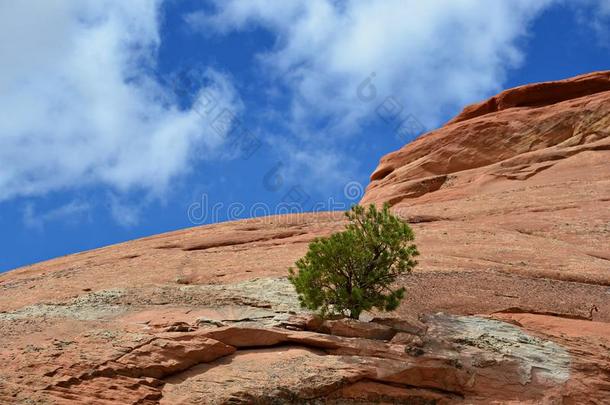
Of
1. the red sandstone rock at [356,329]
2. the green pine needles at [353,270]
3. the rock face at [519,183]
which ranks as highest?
the rock face at [519,183]

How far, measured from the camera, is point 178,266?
23.4 metres

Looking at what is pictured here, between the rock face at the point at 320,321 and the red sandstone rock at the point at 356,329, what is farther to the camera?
the red sandstone rock at the point at 356,329

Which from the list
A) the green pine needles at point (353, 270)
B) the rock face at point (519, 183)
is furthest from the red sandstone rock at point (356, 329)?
the rock face at point (519, 183)

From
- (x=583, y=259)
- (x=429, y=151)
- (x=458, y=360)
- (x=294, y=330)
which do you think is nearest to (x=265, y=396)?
(x=294, y=330)

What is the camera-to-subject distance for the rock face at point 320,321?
45.8 feet

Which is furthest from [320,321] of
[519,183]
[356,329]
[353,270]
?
[519,183]

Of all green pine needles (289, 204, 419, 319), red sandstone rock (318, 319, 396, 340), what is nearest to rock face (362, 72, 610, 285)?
green pine needles (289, 204, 419, 319)

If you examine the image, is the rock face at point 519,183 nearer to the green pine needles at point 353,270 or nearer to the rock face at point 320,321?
the rock face at point 320,321

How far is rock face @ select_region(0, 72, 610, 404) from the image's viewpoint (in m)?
14.0

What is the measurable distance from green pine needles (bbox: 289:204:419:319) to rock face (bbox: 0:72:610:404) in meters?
0.65

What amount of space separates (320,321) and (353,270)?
1845mm

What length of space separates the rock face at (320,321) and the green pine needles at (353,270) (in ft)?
2.15

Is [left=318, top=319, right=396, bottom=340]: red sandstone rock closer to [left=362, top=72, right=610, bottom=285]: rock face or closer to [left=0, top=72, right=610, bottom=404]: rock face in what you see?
[left=0, top=72, right=610, bottom=404]: rock face

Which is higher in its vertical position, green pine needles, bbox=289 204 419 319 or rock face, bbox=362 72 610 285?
rock face, bbox=362 72 610 285
